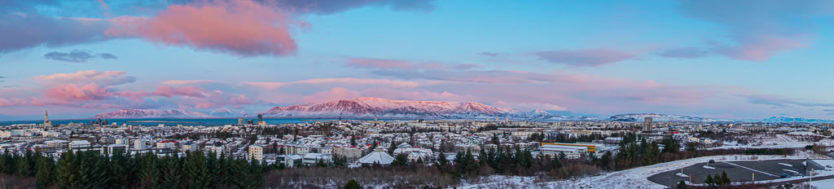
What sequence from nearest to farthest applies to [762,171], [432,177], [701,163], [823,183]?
[823,183]
[432,177]
[762,171]
[701,163]

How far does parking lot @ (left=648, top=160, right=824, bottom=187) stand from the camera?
38.2 metres

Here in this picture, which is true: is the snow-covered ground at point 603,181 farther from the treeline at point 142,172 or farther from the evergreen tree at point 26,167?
the evergreen tree at point 26,167

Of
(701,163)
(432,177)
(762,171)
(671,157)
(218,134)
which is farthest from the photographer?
(218,134)

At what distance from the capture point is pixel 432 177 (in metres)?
38.4

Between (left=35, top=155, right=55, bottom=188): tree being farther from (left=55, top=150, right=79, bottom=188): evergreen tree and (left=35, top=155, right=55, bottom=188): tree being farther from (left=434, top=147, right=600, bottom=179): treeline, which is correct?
(left=434, top=147, right=600, bottom=179): treeline

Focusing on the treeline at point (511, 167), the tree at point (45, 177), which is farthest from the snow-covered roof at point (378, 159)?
the tree at point (45, 177)

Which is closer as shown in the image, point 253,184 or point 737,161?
point 253,184

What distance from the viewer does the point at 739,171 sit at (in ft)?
140

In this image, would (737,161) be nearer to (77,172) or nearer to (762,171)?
(762,171)

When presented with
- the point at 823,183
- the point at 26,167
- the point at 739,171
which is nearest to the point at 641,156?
the point at 739,171

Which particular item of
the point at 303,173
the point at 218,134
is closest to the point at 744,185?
the point at 303,173

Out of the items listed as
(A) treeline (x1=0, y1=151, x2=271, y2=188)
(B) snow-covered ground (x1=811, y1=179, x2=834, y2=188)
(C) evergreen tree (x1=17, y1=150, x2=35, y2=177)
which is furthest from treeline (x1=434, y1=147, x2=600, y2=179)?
(C) evergreen tree (x1=17, y1=150, x2=35, y2=177)

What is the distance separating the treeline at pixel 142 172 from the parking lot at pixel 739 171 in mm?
26130

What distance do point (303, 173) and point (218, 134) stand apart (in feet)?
251
